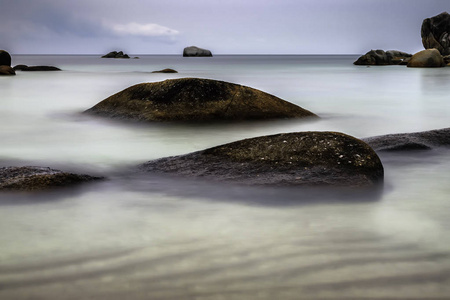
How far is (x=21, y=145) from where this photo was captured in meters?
6.73

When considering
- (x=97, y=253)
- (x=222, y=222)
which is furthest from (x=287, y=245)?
(x=97, y=253)

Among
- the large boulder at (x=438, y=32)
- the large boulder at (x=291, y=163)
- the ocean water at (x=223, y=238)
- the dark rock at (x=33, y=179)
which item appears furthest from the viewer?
the large boulder at (x=438, y=32)

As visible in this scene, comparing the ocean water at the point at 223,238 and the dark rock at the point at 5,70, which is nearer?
the ocean water at the point at 223,238

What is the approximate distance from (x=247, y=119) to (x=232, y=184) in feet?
14.4

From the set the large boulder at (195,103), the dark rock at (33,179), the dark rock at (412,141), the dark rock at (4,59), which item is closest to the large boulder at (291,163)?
the dark rock at (33,179)

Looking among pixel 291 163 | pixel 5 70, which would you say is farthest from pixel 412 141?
pixel 5 70

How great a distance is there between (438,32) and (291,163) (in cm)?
6330

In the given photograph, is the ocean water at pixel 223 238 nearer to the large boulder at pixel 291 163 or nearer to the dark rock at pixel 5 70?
the large boulder at pixel 291 163

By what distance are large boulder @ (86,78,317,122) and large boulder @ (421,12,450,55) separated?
2287 inches

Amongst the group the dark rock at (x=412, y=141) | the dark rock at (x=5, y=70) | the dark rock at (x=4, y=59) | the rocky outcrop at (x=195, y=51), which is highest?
the rocky outcrop at (x=195, y=51)

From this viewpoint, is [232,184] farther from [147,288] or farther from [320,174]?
[147,288]

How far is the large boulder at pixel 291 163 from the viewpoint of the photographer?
424 centimetres

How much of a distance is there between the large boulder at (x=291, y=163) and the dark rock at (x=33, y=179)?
0.78m

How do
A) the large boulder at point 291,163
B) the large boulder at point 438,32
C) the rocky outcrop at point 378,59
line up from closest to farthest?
1. the large boulder at point 291,163
2. the rocky outcrop at point 378,59
3. the large boulder at point 438,32
